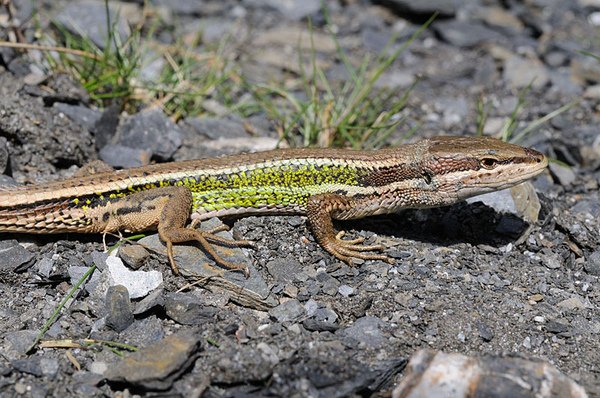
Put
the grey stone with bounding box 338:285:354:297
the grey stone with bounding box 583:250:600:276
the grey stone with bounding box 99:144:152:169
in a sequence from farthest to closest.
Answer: the grey stone with bounding box 99:144:152:169
the grey stone with bounding box 583:250:600:276
the grey stone with bounding box 338:285:354:297

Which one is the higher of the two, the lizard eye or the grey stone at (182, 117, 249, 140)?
the lizard eye

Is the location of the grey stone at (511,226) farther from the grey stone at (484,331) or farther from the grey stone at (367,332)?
the grey stone at (367,332)

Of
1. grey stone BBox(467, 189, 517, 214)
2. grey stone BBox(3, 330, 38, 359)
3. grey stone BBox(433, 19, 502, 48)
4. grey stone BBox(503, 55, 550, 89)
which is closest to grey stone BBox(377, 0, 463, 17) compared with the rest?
grey stone BBox(433, 19, 502, 48)

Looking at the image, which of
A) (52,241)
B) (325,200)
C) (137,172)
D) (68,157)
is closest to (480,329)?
(325,200)

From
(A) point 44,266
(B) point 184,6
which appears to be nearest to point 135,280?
(A) point 44,266

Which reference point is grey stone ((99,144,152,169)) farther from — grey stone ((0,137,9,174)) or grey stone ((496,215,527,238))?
grey stone ((496,215,527,238))
